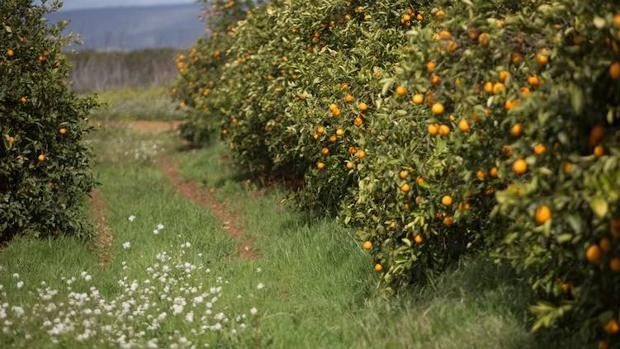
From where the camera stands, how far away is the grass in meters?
5.09

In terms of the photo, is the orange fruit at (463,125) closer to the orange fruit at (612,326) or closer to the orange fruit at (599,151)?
the orange fruit at (599,151)

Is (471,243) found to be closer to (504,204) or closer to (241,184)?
(504,204)

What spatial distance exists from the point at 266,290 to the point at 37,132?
3300mm

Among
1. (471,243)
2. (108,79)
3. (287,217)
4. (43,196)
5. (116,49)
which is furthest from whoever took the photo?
(116,49)

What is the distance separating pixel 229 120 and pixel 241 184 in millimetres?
1104

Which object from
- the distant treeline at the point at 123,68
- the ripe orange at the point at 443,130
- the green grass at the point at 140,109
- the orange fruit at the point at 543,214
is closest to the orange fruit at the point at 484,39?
the ripe orange at the point at 443,130

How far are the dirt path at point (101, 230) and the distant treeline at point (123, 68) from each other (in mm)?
26895

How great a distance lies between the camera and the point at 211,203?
11.5m

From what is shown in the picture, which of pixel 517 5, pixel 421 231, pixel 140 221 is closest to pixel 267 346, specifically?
pixel 421 231

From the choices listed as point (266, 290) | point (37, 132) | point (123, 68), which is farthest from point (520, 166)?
point (123, 68)

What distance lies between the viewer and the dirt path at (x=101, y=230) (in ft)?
26.7

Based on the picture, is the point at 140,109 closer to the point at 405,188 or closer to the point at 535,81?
the point at 405,188

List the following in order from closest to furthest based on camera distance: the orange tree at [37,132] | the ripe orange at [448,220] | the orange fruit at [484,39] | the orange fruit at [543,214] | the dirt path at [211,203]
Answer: the orange fruit at [543,214] → the orange fruit at [484,39] → the ripe orange at [448,220] → the orange tree at [37,132] → the dirt path at [211,203]

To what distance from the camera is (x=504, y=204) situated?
3666 millimetres
